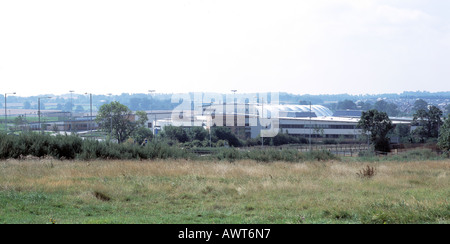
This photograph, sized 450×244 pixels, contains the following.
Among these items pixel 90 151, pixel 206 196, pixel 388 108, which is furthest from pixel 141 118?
pixel 388 108

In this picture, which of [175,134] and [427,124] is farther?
[427,124]

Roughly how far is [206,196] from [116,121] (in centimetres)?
4962

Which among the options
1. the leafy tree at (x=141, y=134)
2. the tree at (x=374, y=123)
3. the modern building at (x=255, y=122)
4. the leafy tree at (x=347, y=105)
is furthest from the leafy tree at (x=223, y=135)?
the leafy tree at (x=347, y=105)

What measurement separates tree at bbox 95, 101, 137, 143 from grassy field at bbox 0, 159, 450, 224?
39.8 metres

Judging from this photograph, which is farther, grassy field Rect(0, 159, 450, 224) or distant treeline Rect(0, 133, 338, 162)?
distant treeline Rect(0, 133, 338, 162)

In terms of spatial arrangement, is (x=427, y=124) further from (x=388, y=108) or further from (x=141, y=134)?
(x=388, y=108)

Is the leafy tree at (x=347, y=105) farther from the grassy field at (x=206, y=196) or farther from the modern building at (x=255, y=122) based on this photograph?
the grassy field at (x=206, y=196)

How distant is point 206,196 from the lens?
12.7 metres

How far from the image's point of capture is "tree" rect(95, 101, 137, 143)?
5800 centimetres

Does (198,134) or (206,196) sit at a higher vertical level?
(206,196)

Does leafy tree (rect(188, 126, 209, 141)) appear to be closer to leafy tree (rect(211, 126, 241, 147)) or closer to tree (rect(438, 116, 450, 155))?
leafy tree (rect(211, 126, 241, 147))

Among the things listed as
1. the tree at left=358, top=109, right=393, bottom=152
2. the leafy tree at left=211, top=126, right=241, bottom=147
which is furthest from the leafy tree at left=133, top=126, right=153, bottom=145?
the tree at left=358, top=109, right=393, bottom=152
